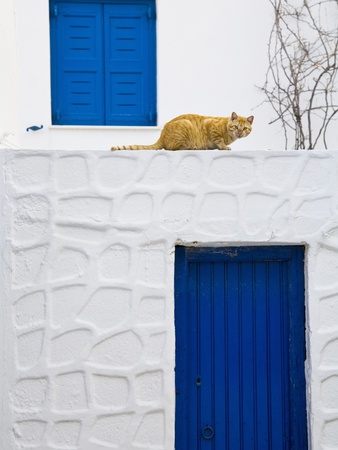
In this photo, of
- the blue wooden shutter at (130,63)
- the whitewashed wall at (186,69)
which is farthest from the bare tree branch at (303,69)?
the blue wooden shutter at (130,63)

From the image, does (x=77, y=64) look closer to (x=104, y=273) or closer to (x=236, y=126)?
(x=236, y=126)

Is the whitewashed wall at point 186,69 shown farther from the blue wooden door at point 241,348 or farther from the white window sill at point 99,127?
the blue wooden door at point 241,348

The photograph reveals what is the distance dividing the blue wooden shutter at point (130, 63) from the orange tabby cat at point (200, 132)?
5.82 ft

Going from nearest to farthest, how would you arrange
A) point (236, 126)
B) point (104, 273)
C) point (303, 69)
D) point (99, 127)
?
point (104, 273), point (236, 126), point (99, 127), point (303, 69)

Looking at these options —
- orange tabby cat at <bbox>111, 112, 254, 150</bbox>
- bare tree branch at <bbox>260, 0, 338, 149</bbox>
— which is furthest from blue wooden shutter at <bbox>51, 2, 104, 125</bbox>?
orange tabby cat at <bbox>111, 112, 254, 150</bbox>

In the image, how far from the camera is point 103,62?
771 cm

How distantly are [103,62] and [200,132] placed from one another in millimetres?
2146

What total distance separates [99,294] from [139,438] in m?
1.10

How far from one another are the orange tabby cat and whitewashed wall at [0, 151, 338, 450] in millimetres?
365

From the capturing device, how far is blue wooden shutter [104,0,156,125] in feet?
25.3

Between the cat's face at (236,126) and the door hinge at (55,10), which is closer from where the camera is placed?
the cat's face at (236,126)

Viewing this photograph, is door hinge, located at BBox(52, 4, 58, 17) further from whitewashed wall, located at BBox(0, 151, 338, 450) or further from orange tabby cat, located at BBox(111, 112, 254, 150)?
whitewashed wall, located at BBox(0, 151, 338, 450)

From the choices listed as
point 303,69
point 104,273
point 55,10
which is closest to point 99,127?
point 55,10

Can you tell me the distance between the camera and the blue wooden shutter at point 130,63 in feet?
25.3
